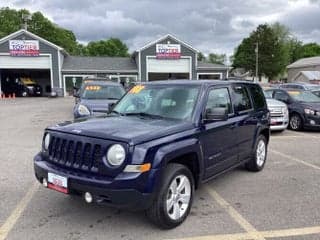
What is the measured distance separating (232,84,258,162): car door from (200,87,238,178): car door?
20cm

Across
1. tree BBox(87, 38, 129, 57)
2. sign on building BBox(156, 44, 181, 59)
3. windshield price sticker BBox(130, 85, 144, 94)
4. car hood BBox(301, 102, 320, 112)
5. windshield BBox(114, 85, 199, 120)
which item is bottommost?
car hood BBox(301, 102, 320, 112)

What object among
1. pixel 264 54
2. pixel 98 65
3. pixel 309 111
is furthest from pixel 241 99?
pixel 264 54

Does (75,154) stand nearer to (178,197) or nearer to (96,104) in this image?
(178,197)

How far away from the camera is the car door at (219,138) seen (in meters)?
4.78

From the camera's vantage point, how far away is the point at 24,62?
38.3 meters

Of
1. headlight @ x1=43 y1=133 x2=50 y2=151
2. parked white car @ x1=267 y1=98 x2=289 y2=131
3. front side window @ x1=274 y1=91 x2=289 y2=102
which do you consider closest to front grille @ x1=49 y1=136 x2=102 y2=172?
headlight @ x1=43 y1=133 x2=50 y2=151

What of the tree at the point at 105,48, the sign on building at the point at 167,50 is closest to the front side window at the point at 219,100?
the sign on building at the point at 167,50

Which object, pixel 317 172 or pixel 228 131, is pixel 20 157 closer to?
pixel 228 131

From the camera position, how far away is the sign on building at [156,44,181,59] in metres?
39.8

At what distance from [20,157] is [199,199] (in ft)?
14.9

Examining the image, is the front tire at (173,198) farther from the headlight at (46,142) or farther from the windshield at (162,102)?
the headlight at (46,142)

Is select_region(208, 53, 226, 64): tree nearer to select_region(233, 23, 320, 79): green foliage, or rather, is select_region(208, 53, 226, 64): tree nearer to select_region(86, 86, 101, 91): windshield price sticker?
select_region(233, 23, 320, 79): green foliage

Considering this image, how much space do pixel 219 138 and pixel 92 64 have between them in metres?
38.4

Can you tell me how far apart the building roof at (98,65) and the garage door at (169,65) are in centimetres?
198
